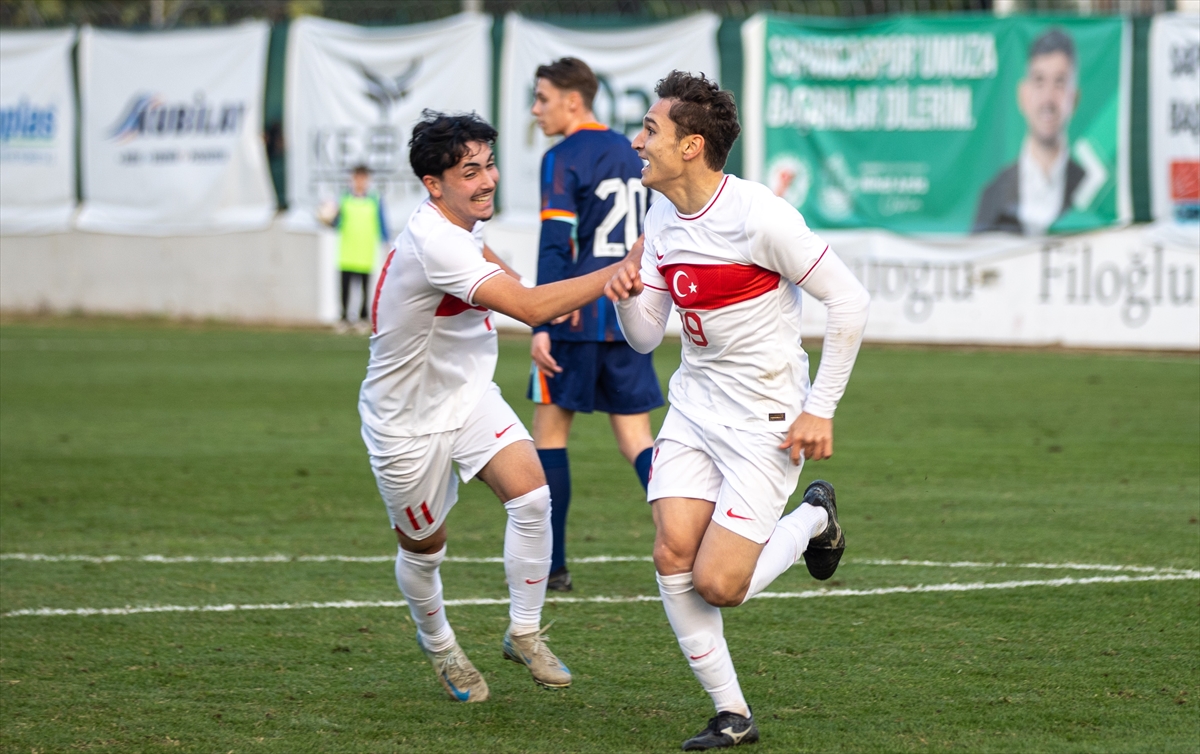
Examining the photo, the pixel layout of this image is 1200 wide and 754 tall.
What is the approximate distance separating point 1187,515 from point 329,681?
15.0 ft

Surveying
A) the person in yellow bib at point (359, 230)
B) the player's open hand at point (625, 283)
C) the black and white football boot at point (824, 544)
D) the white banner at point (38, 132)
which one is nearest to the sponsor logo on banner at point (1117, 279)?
the person in yellow bib at point (359, 230)

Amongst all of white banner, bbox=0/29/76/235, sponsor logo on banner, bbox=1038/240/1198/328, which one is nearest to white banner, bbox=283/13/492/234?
white banner, bbox=0/29/76/235

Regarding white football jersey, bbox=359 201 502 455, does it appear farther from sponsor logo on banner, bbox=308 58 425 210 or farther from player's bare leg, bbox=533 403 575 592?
sponsor logo on banner, bbox=308 58 425 210

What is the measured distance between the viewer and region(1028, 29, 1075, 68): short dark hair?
16.5 m

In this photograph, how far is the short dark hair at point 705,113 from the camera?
420 cm

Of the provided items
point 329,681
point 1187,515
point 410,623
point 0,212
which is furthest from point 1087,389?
point 0,212

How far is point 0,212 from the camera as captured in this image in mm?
22156

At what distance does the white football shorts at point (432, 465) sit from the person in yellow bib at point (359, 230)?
47.2ft

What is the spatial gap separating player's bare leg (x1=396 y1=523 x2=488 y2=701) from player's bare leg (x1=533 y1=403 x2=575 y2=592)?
1.35 m

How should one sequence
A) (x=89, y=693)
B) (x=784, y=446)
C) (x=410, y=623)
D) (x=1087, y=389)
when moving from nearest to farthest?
(x=784, y=446), (x=89, y=693), (x=410, y=623), (x=1087, y=389)

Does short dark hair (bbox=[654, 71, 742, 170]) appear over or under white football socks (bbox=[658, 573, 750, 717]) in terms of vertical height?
over

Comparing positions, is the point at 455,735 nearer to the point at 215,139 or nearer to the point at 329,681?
the point at 329,681

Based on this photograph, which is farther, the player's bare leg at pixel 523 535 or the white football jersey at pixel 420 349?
the player's bare leg at pixel 523 535

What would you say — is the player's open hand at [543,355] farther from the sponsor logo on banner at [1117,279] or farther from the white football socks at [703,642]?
the sponsor logo on banner at [1117,279]
